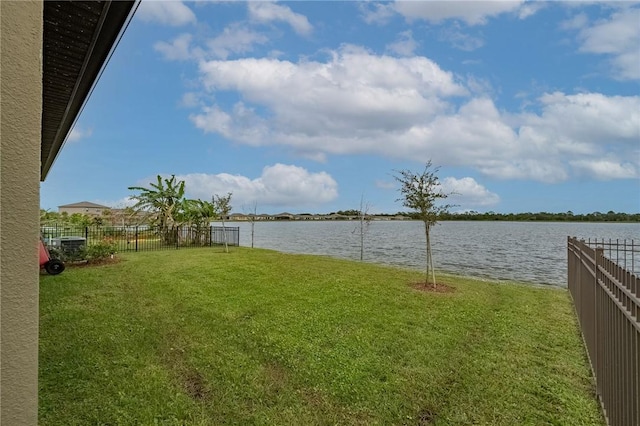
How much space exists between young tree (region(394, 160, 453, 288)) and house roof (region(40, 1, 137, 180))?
24.5ft

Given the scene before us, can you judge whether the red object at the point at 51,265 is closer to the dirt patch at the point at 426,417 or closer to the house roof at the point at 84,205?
the dirt patch at the point at 426,417

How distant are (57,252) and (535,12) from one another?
1582 cm

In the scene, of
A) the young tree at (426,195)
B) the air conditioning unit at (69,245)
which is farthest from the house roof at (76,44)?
the air conditioning unit at (69,245)

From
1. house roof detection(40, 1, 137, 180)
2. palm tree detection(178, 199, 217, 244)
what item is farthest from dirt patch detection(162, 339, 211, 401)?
palm tree detection(178, 199, 217, 244)

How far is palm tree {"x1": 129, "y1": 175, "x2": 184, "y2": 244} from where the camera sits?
71.1ft

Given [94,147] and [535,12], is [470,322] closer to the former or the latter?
[535,12]

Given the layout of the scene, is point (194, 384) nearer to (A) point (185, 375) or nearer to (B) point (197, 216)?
(A) point (185, 375)

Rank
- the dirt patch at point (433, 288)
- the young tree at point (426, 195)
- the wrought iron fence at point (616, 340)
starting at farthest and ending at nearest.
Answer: the young tree at point (426, 195) < the dirt patch at point (433, 288) < the wrought iron fence at point (616, 340)

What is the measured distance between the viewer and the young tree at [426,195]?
980 cm

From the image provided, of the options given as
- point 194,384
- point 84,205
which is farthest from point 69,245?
point 84,205

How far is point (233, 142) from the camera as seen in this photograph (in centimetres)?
2134

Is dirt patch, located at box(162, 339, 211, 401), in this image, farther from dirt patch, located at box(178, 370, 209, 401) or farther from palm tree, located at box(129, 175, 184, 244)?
palm tree, located at box(129, 175, 184, 244)

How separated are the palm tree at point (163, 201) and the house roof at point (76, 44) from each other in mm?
17368

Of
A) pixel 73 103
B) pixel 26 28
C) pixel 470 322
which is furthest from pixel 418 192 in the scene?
pixel 26 28
